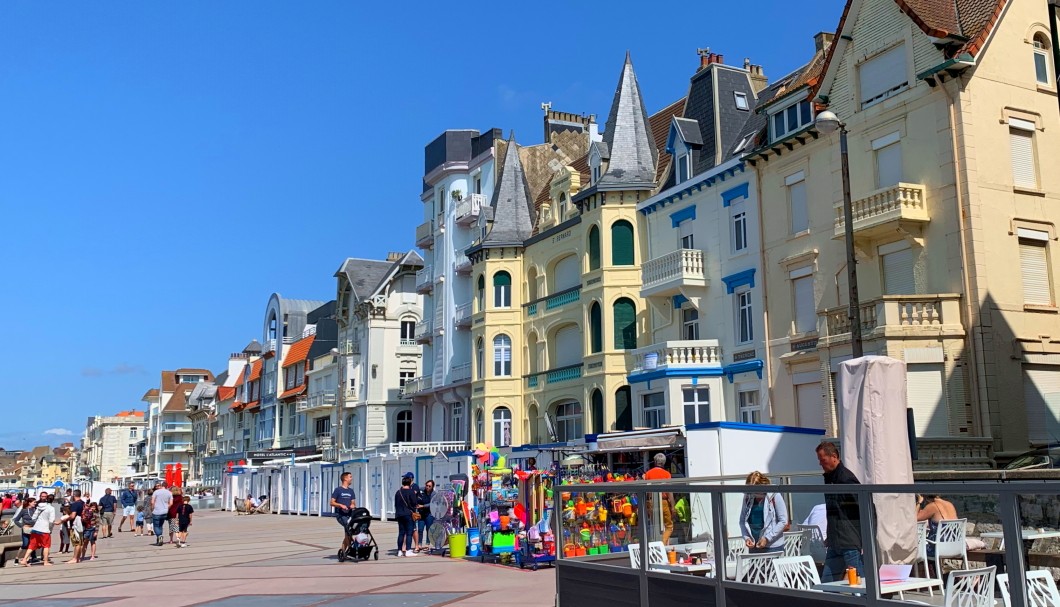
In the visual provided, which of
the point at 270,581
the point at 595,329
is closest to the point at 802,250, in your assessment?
the point at 595,329

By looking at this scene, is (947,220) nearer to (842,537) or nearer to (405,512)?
(405,512)

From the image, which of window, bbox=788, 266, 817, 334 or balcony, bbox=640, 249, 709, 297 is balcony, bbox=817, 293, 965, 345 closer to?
window, bbox=788, 266, 817, 334

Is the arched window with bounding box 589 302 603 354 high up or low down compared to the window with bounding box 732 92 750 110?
down

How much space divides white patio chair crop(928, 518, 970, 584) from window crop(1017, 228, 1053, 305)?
18.1 meters

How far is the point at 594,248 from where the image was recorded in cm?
3434

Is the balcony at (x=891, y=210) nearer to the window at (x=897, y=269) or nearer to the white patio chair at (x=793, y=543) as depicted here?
the window at (x=897, y=269)

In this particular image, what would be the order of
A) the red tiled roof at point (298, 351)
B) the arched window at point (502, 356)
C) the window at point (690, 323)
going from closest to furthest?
the window at point (690, 323) < the arched window at point (502, 356) < the red tiled roof at point (298, 351)

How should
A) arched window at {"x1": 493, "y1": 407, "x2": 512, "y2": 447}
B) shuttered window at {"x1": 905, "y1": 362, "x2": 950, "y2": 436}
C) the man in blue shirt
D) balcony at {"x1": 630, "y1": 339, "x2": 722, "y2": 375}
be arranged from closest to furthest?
1. the man in blue shirt
2. shuttered window at {"x1": 905, "y1": 362, "x2": 950, "y2": 436}
3. balcony at {"x1": 630, "y1": 339, "x2": 722, "y2": 375}
4. arched window at {"x1": 493, "y1": 407, "x2": 512, "y2": 447}

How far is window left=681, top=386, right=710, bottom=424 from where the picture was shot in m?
28.2

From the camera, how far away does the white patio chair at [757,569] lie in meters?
6.92

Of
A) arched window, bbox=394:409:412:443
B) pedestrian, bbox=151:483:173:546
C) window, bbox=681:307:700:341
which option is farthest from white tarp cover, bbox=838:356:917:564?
arched window, bbox=394:409:412:443

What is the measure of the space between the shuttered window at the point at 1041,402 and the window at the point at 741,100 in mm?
13535

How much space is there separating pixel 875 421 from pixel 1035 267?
1391 cm

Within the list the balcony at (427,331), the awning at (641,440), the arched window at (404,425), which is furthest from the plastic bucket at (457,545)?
the arched window at (404,425)
